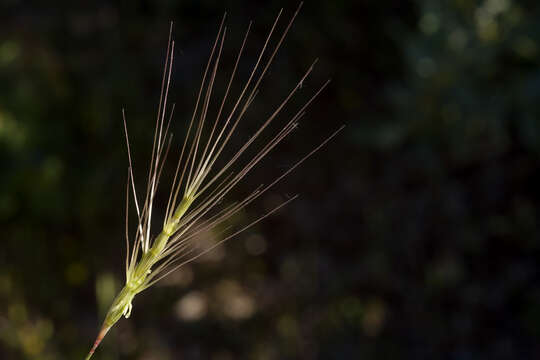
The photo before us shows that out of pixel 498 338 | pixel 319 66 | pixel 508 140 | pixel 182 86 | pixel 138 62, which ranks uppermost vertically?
pixel 138 62

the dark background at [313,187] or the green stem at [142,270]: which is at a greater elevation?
the green stem at [142,270]

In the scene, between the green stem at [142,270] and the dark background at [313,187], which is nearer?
the green stem at [142,270]

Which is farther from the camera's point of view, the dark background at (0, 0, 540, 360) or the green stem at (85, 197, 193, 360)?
the dark background at (0, 0, 540, 360)

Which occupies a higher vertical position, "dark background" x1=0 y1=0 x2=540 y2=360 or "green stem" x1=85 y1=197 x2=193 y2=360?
"green stem" x1=85 y1=197 x2=193 y2=360

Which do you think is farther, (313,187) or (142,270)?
(313,187)

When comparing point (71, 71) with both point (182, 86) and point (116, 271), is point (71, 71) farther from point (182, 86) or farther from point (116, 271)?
point (116, 271)

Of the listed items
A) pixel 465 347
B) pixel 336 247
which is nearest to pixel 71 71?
pixel 336 247

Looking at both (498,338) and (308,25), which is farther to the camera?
(308,25)

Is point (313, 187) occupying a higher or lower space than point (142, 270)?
lower
